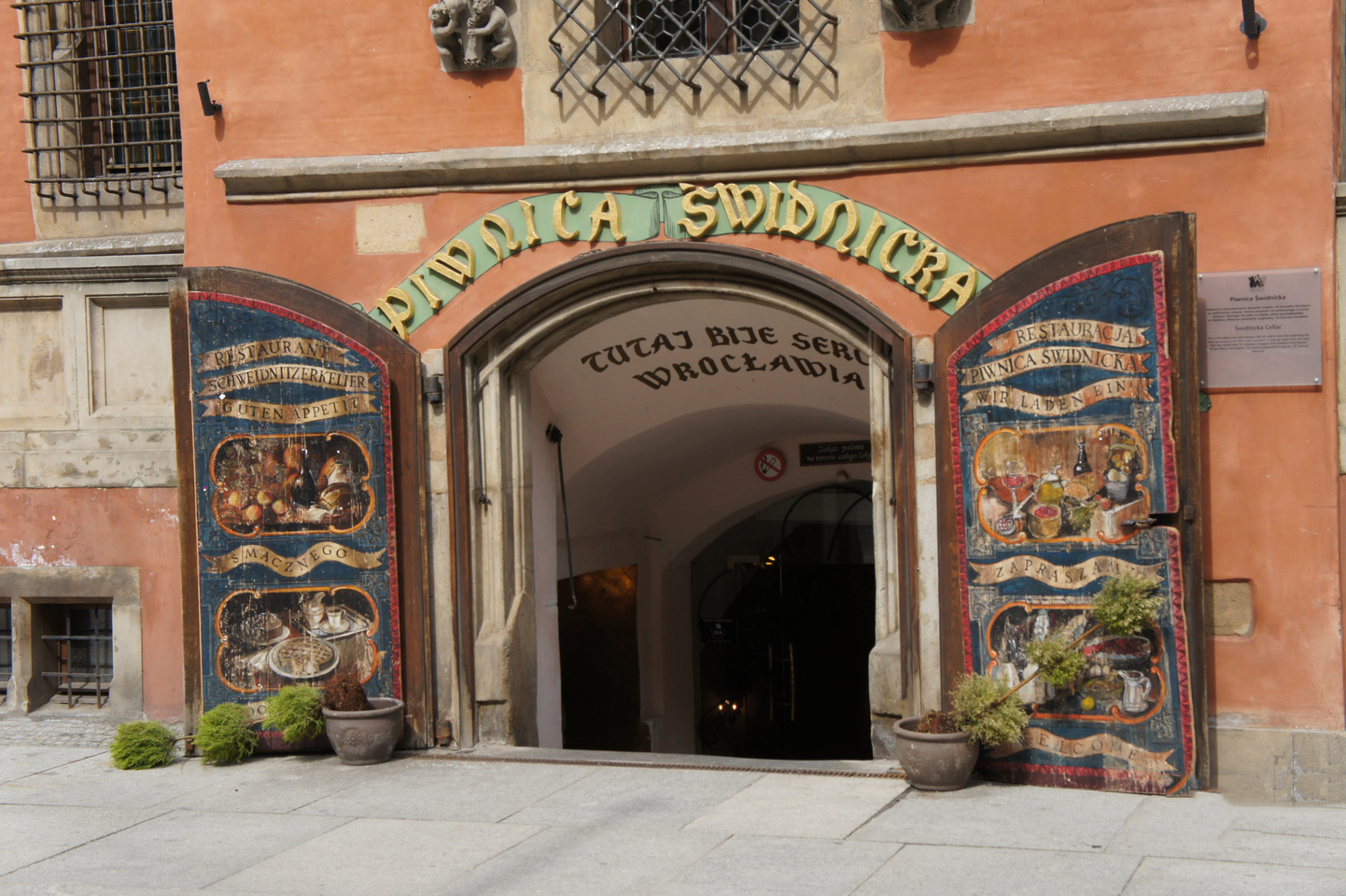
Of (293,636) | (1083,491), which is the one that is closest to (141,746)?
(293,636)

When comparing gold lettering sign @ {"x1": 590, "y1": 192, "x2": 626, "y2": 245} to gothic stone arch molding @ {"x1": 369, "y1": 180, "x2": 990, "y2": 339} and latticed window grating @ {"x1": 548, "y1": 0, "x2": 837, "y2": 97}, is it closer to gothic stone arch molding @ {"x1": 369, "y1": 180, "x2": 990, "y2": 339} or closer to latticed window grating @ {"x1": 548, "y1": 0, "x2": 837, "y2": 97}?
gothic stone arch molding @ {"x1": 369, "y1": 180, "x2": 990, "y2": 339}

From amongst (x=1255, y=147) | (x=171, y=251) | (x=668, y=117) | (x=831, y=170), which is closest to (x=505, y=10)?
(x=668, y=117)

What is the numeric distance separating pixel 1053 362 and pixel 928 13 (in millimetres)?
1767

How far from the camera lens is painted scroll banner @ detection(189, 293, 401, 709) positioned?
733 centimetres

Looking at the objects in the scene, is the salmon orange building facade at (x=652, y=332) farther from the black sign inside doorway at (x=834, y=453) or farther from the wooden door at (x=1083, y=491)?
the black sign inside doorway at (x=834, y=453)

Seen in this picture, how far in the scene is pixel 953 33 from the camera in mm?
6742

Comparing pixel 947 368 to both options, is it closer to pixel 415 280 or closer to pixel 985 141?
pixel 985 141

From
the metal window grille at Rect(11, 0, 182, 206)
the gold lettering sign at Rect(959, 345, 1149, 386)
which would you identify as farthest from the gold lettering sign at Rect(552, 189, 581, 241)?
the metal window grille at Rect(11, 0, 182, 206)

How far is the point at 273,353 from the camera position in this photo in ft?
24.3

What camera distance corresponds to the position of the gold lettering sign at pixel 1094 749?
20.2 feet

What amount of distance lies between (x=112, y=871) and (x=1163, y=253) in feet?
16.2

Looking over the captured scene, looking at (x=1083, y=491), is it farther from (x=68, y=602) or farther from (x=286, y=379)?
(x=68, y=602)

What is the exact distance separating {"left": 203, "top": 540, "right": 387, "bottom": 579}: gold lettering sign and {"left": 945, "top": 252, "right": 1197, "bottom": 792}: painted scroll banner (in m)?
3.02

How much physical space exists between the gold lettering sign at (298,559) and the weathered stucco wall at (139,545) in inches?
31.3
